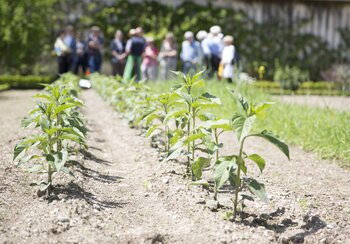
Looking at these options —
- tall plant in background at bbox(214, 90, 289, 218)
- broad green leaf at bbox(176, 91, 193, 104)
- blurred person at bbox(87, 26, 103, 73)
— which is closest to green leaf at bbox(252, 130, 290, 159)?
tall plant in background at bbox(214, 90, 289, 218)

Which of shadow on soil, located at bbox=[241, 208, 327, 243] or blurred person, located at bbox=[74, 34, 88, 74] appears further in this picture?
blurred person, located at bbox=[74, 34, 88, 74]

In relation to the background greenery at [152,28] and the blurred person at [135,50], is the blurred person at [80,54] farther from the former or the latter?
the blurred person at [135,50]

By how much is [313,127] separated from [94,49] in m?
9.85

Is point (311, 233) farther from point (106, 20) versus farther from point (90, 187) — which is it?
point (106, 20)

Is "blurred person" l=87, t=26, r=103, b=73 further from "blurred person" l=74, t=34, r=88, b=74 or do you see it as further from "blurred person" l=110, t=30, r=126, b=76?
"blurred person" l=110, t=30, r=126, b=76

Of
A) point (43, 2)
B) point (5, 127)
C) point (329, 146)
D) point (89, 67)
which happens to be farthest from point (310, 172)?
point (43, 2)

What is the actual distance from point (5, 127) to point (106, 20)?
11949 millimetres

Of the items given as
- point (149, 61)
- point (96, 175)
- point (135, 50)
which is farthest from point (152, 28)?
point (96, 175)

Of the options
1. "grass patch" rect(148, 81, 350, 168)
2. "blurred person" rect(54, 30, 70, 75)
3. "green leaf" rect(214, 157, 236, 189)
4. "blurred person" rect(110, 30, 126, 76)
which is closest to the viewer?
"green leaf" rect(214, 157, 236, 189)

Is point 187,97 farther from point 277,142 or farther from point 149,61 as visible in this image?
point 149,61

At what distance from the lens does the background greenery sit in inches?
604

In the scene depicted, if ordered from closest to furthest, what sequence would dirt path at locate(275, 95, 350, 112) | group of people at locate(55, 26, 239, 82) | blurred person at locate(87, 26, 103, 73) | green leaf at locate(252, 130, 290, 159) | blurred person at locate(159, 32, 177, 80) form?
1. green leaf at locate(252, 130, 290, 159)
2. dirt path at locate(275, 95, 350, 112)
3. group of people at locate(55, 26, 239, 82)
4. blurred person at locate(159, 32, 177, 80)
5. blurred person at locate(87, 26, 103, 73)

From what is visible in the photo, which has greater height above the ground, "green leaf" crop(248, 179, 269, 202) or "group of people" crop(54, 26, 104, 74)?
"group of people" crop(54, 26, 104, 74)

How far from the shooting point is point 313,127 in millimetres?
5832
